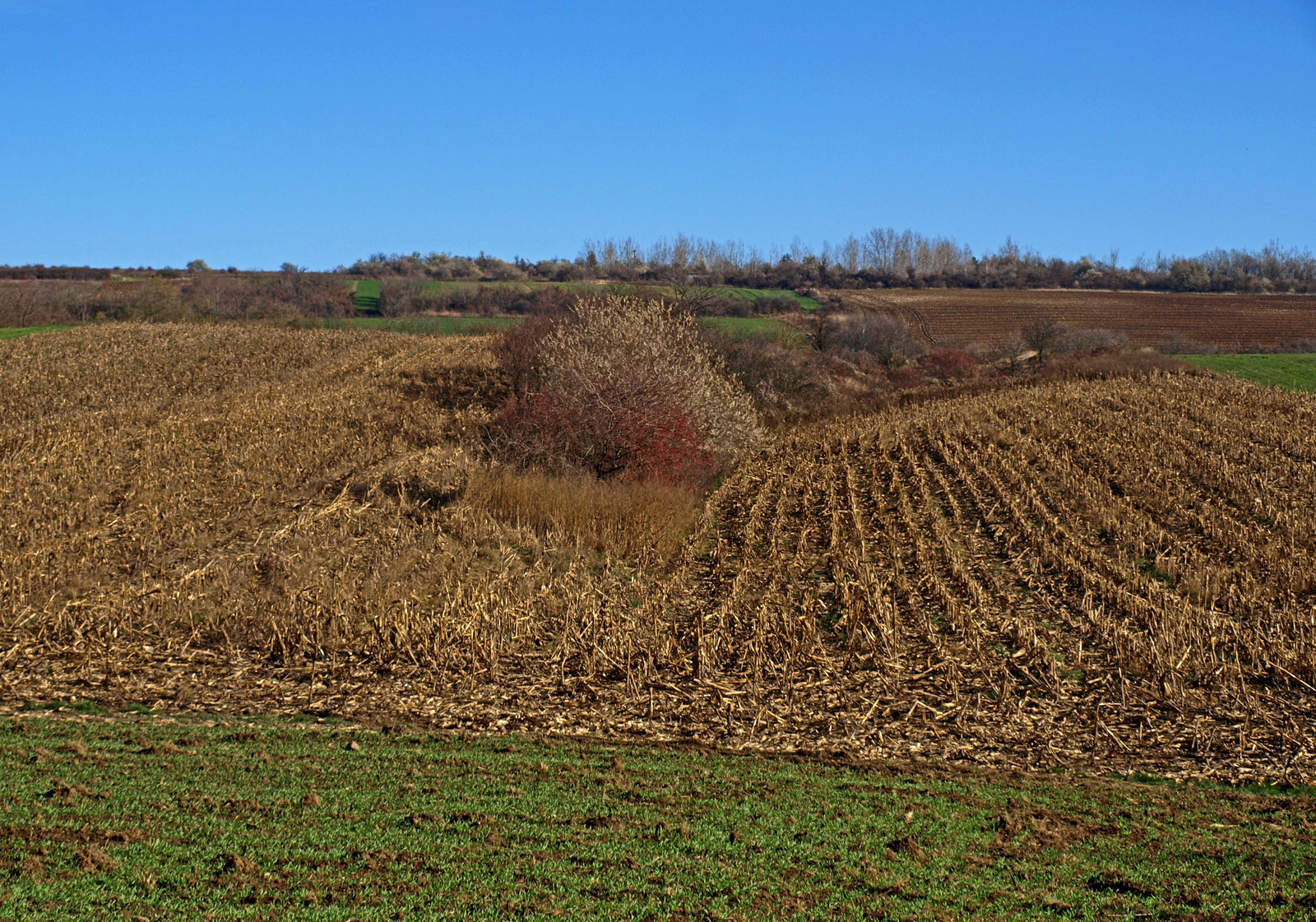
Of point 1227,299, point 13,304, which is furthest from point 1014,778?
point 1227,299

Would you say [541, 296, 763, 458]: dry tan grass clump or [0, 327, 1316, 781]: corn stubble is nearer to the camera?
[0, 327, 1316, 781]: corn stubble

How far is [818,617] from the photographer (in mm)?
12648

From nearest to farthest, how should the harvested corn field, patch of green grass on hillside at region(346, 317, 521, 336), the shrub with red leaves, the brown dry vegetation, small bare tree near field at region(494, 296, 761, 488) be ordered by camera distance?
the harvested corn field → the shrub with red leaves → small bare tree near field at region(494, 296, 761, 488) → patch of green grass on hillside at region(346, 317, 521, 336) → the brown dry vegetation

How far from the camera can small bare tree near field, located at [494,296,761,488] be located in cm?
2138

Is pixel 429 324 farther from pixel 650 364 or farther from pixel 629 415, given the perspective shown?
pixel 629 415

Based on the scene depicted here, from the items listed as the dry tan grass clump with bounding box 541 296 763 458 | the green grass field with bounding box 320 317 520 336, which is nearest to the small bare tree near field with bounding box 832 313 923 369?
the green grass field with bounding box 320 317 520 336

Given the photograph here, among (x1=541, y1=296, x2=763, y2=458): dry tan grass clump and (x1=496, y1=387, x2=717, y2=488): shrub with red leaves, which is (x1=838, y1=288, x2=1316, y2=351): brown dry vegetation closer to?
(x1=541, y1=296, x2=763, y2=458): dry tan grass clump

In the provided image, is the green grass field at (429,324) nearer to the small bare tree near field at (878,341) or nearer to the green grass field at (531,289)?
the green grass field at (531,289)

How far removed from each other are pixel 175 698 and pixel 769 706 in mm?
6060

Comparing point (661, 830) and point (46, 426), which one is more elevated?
point (46, 426)

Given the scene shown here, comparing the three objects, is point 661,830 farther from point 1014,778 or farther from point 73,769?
point 73,769

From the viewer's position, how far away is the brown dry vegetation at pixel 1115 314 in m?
68.5

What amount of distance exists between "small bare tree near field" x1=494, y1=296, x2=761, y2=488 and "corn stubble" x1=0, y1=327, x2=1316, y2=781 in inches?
55.4

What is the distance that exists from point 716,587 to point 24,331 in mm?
50090
